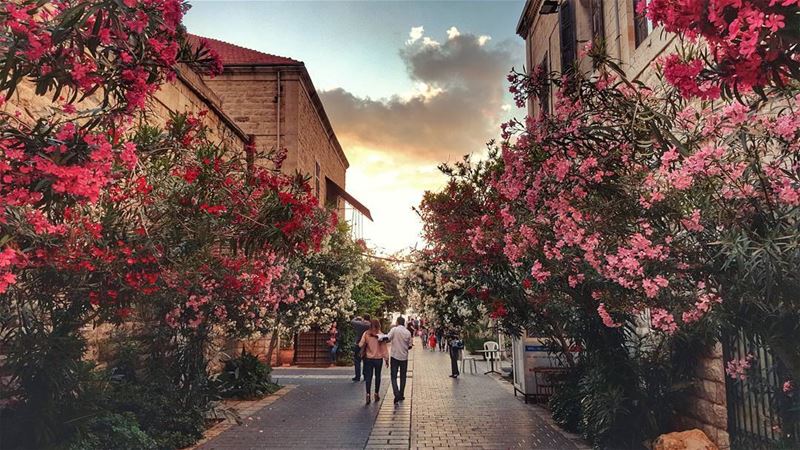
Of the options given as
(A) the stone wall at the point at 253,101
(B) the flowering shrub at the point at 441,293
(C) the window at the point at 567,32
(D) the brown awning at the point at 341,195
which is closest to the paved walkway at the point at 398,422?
(B) the flowering shrub at the point at 441,293

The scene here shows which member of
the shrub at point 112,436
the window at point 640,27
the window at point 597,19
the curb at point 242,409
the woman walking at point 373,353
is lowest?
the curb at point 242,409

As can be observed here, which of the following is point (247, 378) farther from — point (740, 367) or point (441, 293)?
point (740, 367)

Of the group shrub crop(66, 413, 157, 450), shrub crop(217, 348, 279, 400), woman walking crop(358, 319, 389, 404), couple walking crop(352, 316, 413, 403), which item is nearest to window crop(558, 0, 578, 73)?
couple walking crop(352, 316, 413, 403)

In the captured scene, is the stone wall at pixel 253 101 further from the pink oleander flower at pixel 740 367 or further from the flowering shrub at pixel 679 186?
the pink oleander flower at pixel 740 367

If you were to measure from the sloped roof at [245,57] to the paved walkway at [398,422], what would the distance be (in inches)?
500

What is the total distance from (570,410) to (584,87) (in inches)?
209

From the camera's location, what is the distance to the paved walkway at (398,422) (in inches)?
301

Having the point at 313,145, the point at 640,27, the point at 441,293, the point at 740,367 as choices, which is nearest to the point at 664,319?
the point at 740,367

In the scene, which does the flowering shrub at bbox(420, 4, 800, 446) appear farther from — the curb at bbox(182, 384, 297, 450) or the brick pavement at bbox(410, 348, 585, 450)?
the curb at bbox(182, 384, 297, 450)

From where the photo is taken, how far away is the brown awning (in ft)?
94.8

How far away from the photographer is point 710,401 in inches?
260

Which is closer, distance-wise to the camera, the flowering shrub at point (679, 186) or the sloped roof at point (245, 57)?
the flowering shrub at point (679, 186)

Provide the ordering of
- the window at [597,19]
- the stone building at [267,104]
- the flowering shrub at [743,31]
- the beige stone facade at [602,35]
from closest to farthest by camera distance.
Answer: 1. the flowering shrub at [743,31]
2. the beige stone facade at [602,35]
3. the window at [597,19]
4. the stone building at [267,104]

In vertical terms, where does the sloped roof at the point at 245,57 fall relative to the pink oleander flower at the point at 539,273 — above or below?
above
